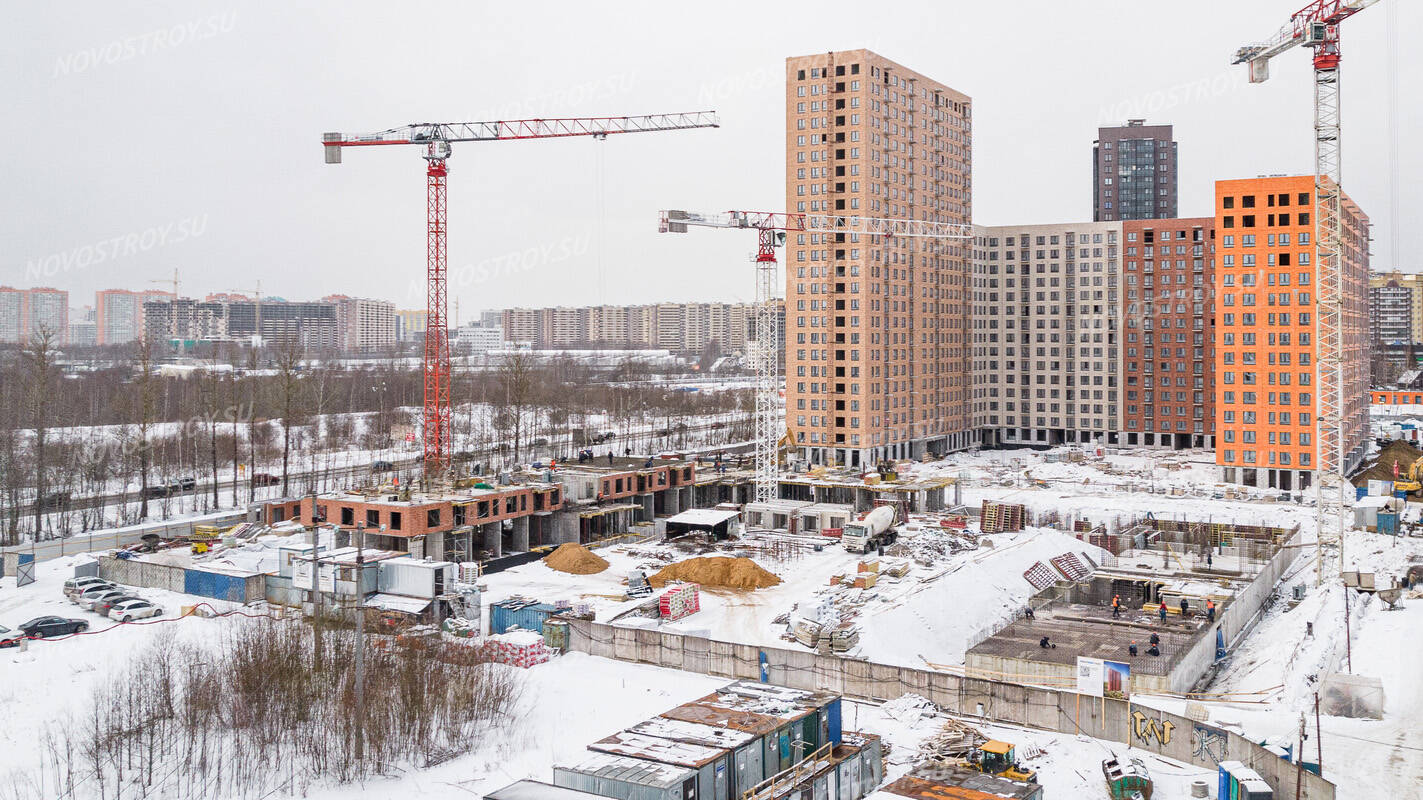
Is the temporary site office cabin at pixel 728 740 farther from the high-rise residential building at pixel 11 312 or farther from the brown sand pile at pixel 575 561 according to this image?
the high-rise residential building at pixel 11 312

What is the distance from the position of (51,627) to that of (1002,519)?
38201 millimetres

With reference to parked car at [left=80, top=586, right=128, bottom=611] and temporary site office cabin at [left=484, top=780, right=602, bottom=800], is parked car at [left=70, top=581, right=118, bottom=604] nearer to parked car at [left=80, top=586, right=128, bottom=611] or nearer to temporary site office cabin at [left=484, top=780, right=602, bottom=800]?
parked car at [left=80, top=586, right=128, bottom=611]

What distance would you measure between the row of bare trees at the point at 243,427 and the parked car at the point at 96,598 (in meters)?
17.5

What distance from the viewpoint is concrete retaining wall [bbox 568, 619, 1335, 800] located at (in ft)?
66.7

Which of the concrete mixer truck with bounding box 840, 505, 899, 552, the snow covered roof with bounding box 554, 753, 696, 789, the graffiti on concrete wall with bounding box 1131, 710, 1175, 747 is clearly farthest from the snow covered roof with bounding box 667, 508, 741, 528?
the snow covered roof with bounding box 554, 753, 696, 789

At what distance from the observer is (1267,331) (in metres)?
60.8

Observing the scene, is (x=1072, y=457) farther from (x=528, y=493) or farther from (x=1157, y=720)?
(x=1157, y=720)

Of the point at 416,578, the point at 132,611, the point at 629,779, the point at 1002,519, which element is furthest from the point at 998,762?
the point at 1002,519

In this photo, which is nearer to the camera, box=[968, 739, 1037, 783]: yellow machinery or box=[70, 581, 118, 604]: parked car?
box=[968, 739, 1037, 783]: yellow machinery

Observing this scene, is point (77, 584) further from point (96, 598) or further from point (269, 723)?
point (269, 723)

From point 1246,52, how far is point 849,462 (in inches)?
1279

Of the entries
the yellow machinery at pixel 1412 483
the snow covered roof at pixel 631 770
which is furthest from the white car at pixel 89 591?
the yellow machinery at pixel 1412 483

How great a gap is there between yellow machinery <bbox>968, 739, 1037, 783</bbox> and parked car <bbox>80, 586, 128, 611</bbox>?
26553mm

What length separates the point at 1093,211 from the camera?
541 ft
